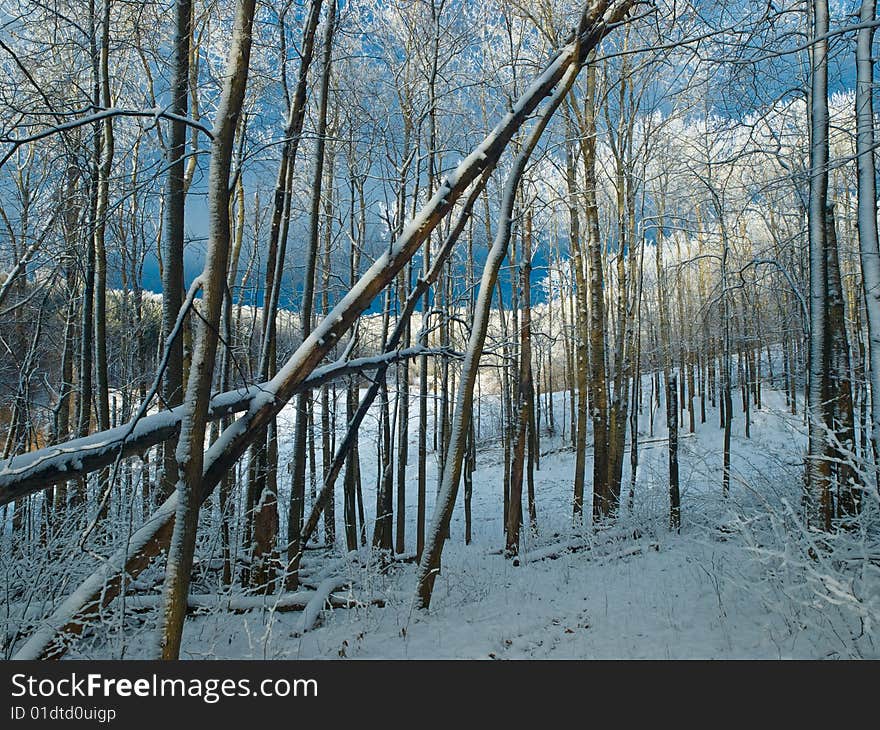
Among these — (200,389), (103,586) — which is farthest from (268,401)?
(103,586)

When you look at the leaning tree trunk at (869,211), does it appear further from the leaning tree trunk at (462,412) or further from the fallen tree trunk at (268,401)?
the fallen tree trunk at (268,401)

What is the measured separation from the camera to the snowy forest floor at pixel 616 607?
4.00 m

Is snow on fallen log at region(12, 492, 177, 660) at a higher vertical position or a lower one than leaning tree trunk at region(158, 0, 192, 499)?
lower

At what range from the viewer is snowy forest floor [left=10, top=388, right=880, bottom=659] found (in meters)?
4.00

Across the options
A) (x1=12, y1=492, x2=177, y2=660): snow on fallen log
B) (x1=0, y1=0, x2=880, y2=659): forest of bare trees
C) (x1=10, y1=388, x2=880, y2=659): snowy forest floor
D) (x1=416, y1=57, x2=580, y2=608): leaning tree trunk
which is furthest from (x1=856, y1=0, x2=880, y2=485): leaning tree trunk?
(x1=12, y1=492, x2=177, y2=660): snow on fallen log

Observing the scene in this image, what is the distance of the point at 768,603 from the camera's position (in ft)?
14.4

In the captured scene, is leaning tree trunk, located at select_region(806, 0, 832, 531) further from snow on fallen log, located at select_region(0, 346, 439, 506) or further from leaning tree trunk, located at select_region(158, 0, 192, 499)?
leaning tree trunk, located at select_region(158, 0, 192, 499)

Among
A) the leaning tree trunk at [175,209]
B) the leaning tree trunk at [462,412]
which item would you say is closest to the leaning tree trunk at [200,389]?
the leaning tree trunk at [175,209]

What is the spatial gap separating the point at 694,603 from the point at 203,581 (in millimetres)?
A: 6086
